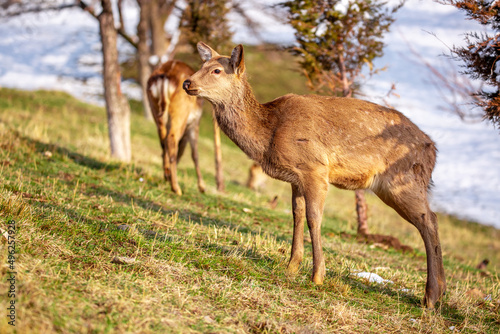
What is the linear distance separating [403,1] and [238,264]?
6946mm

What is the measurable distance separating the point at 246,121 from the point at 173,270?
6.94ft

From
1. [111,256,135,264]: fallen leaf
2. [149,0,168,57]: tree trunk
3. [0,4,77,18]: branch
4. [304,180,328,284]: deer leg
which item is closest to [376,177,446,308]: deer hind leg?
[304,180,328,284]: deer leg

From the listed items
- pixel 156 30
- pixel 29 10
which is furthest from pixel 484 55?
pixel 156 30

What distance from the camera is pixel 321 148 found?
18.7 feet

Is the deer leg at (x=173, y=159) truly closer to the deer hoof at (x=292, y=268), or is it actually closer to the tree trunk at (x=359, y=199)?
the tree trunk at (x=359, y=199)

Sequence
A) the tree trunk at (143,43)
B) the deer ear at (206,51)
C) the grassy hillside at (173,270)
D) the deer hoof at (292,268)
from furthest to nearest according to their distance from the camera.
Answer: the tree trunk at (143,43) → the deer ear at (206,51) → the deer hoof at (292,268) → the grassy hillside at (173,270)

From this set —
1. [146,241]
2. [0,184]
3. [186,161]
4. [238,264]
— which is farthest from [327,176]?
[186,161]

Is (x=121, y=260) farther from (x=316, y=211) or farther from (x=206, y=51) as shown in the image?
(x=206, y=51)

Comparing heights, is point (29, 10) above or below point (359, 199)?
above

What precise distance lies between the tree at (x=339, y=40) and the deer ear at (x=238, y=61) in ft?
13.2

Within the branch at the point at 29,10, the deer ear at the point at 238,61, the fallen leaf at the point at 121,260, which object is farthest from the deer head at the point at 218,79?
the branch at the point at 29,10

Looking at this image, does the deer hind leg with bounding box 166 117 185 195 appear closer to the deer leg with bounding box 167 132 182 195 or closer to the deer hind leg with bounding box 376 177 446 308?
the deer leg with bounding box 167 132 182 195

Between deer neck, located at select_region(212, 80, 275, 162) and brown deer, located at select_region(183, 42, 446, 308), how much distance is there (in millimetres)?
13

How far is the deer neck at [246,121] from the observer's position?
5828 mm
